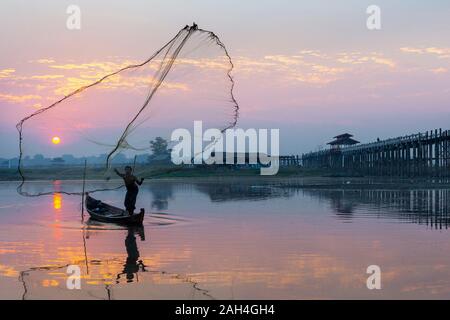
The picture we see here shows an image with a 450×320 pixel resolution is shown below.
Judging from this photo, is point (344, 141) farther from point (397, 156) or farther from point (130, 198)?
point (130, 198)

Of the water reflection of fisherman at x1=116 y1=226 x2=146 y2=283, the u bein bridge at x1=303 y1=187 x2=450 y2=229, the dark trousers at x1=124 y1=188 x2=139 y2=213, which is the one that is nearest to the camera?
the water reflection of fisherman at x1=116 y1=226 x2=146 y2=283

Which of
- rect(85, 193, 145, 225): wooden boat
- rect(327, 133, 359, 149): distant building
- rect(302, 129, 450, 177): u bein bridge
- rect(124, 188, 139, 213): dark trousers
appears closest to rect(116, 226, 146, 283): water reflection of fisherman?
rect(85, 193, 145, 225): wooden boat

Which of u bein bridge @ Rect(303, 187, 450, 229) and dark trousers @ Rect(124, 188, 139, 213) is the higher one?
dark trousers @ Rect(124, 188, 139, 213)

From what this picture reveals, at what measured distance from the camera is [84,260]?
1313cm

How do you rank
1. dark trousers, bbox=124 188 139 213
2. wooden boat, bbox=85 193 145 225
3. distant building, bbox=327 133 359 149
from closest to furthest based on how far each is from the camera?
wooden boat, bbox=85 193 145 225
dark trousers, bbox=124 188 139 213
distant building, bbox=327 133 359 149

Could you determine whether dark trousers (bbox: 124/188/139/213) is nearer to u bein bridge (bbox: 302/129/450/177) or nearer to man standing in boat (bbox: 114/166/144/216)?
man standing in boat (bbox: 114/166/144/216)

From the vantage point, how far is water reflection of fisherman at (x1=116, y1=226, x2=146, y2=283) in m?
11.7

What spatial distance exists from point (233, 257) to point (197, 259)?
82 cm

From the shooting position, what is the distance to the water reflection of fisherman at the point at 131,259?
38.3 feet

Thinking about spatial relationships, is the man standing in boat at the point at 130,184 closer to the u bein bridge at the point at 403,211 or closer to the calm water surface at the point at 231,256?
the calm water surface at the point at 231,256

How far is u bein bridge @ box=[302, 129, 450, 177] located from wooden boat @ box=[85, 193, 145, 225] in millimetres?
38764

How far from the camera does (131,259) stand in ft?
43.5

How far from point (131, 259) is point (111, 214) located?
9.30 metres
